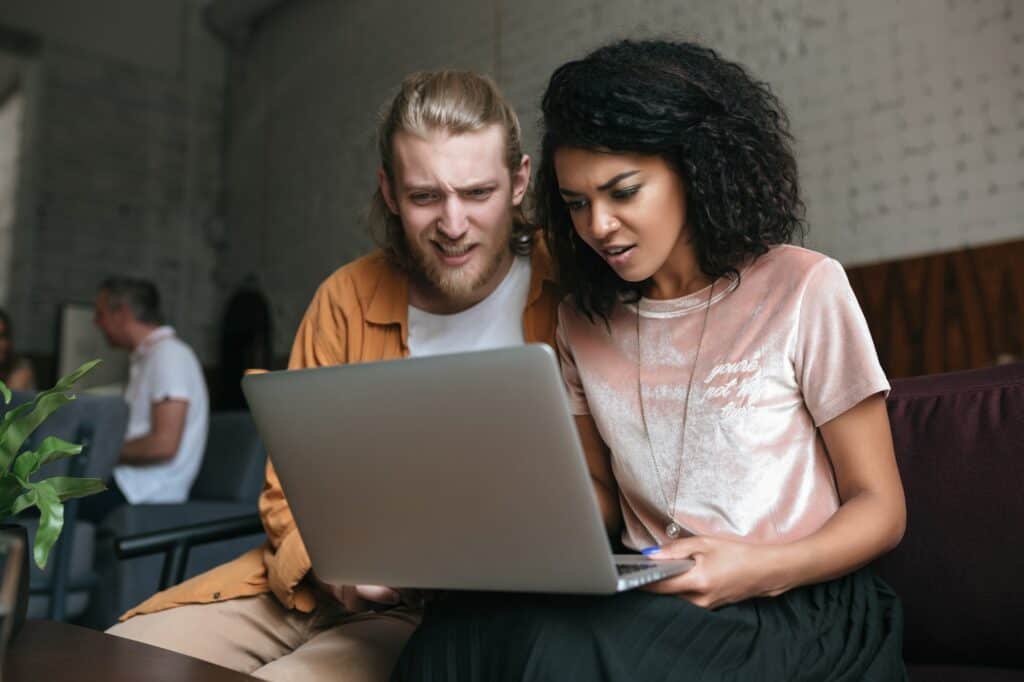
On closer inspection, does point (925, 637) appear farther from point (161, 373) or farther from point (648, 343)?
point (161, 373)

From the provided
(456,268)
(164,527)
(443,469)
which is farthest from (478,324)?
(164,527)

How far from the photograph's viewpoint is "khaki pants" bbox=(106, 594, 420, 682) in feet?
4.50

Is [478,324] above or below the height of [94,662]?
above

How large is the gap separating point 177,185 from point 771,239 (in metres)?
7.48

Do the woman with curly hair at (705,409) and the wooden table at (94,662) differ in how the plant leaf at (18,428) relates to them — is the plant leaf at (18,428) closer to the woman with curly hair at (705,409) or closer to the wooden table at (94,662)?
the wooden table at (94,662)

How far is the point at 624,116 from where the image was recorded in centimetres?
127

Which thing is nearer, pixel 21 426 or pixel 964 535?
pixel 21 426

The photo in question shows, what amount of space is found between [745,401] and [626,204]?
1.02ft

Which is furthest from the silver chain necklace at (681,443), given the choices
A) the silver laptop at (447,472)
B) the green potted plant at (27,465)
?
the green potted plant at (27,465)

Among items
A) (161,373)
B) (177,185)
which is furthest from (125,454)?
(177,185)

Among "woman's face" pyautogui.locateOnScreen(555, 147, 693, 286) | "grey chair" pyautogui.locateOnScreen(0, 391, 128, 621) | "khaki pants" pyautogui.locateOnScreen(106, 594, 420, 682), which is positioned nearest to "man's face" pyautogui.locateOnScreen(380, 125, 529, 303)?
"woman's face" pyautogui.locateOnScreen(555, 147, 693, 286)

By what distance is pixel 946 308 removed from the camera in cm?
392

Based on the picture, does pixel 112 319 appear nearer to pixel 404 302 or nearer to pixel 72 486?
pixel 404 302

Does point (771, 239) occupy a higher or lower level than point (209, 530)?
higher
